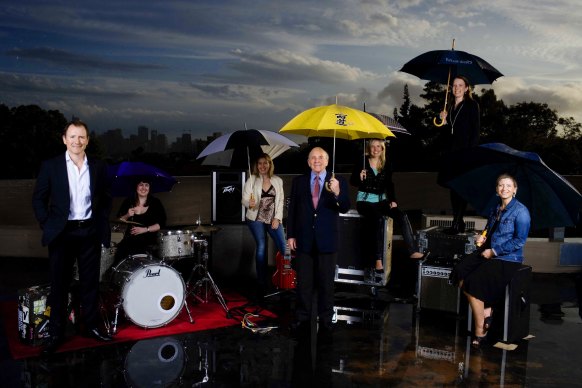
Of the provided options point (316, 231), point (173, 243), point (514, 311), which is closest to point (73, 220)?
point (173, 243)

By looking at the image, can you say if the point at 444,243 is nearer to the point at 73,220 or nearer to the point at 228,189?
the point at 228,189

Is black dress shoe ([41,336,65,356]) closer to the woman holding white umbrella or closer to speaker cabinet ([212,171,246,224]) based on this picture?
the woman holding white umbrella

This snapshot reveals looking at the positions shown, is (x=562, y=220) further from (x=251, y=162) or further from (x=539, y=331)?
(x=251, y=162)

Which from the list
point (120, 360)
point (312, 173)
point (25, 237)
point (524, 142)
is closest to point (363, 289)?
point (312, 173)

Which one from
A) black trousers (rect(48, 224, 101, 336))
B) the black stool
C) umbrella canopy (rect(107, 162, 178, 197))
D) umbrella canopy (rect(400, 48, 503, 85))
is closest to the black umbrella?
umbrella canopy (rect(400, 48, 503, 85))

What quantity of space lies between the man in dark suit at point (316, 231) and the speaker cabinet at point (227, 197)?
2.06 m

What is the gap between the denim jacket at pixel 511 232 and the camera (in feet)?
15.9

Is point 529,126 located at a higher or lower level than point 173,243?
higher

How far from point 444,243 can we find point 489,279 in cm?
122

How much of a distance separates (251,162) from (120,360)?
10.8ft

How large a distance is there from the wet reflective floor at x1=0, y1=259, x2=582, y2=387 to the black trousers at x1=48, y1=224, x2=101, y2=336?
12.8 inches

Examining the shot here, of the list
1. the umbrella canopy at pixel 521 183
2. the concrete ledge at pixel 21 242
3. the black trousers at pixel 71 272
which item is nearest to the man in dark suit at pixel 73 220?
the black trousers at pixel 71 272

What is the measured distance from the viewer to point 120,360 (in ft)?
15.2

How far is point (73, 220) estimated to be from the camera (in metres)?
4.70
